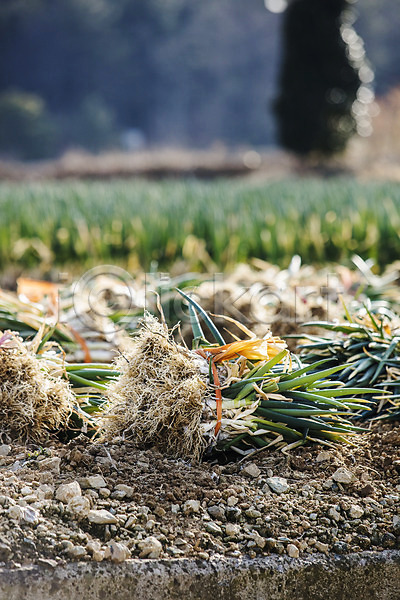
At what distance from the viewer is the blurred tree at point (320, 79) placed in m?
14.3

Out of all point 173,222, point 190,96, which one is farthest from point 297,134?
point 190,96

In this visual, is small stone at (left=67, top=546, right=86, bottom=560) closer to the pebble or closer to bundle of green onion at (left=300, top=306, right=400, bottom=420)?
the pebble

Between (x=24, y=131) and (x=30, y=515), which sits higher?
(x=30, y=515)

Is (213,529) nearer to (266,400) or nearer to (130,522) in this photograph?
(130,522)

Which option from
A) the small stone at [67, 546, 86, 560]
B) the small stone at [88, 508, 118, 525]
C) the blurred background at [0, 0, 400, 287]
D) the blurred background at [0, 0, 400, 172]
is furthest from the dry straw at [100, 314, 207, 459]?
the blurred background at [0, 0, 400, 172]

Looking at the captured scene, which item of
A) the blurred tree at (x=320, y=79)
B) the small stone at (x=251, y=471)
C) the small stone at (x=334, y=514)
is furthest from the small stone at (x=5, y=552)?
the blurred tree at (x=320, y=79)

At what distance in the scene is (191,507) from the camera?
1.58m

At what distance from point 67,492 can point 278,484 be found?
495 mm

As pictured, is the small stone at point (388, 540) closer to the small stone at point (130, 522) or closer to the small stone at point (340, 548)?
the small stone at point (340, 548)

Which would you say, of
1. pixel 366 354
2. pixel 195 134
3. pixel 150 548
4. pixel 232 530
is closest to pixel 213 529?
pixel 232 530

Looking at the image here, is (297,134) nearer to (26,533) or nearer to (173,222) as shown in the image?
(173,222)

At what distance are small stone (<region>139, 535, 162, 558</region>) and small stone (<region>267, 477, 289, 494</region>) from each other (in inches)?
13.5

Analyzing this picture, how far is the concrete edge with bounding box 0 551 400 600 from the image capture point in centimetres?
138

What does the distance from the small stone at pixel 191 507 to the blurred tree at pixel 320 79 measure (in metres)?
13.8
